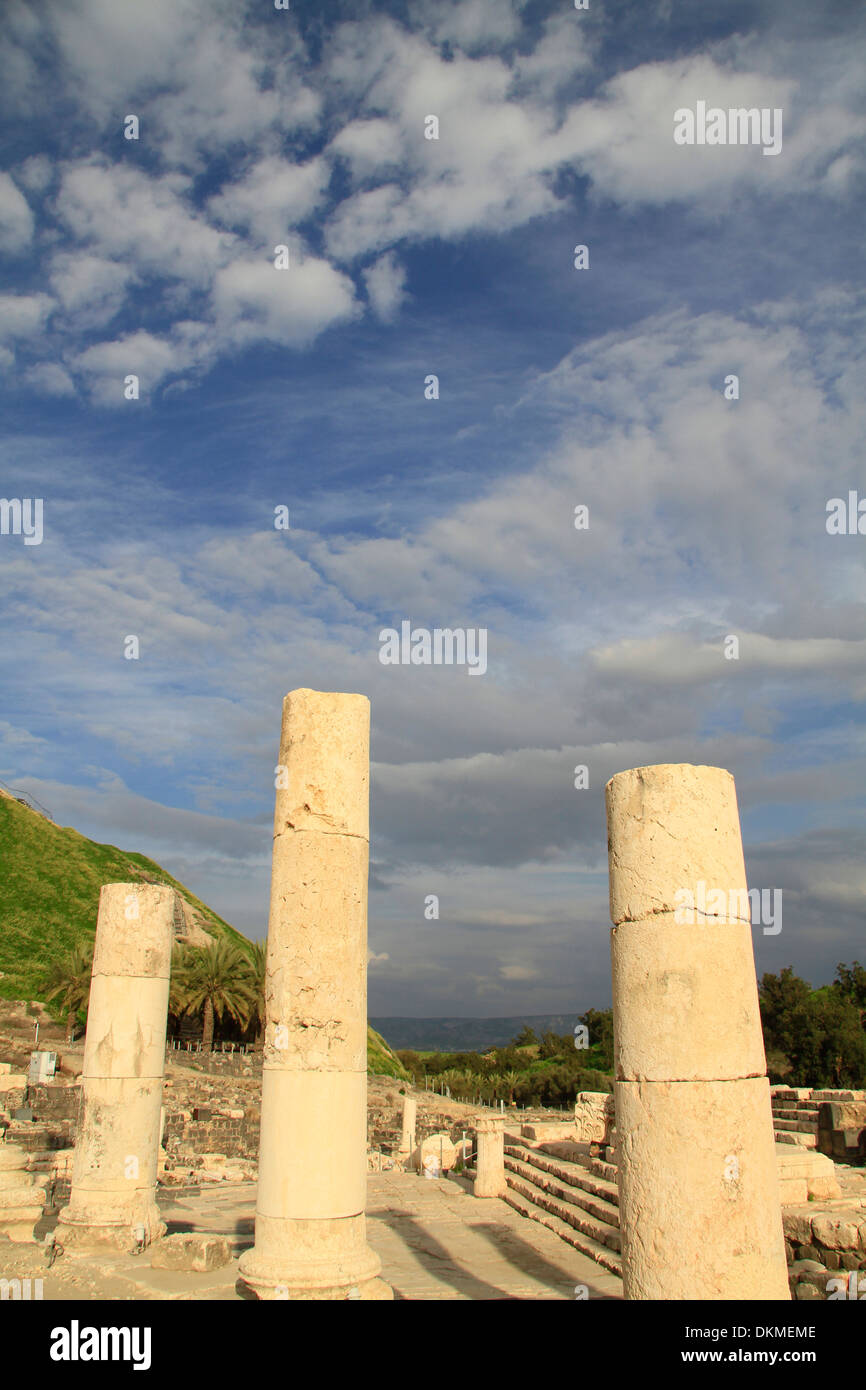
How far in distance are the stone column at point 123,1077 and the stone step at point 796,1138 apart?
428 inches

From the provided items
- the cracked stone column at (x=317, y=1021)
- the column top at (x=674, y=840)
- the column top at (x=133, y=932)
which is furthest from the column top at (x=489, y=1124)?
the column top at (x=674, y=840)

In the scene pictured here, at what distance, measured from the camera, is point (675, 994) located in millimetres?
5406

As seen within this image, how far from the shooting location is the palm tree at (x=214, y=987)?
43.0 metres

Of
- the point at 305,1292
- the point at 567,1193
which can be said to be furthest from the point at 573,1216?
the point at 305,1292

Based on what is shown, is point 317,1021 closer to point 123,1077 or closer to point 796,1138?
point 123,1077

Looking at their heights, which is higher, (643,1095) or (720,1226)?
(643,1095)

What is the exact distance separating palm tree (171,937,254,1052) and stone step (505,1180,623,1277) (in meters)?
29.1

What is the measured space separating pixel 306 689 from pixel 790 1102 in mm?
18389

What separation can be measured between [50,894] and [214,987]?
26.6 metres

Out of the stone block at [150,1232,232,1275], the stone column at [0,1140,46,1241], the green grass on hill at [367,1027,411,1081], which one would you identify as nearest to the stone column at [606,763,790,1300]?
the stone block at [150,1232,232,1275]

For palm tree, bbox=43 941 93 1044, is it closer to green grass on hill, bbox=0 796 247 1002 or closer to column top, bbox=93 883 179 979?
green grass on hill, bbox=0 796 247 1002

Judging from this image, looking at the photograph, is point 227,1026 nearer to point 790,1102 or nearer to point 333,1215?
point 790,1102
